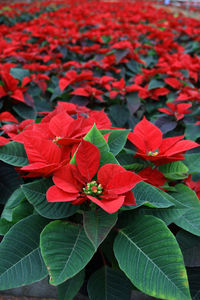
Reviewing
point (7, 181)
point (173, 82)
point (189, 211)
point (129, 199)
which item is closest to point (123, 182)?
point (129, 199)

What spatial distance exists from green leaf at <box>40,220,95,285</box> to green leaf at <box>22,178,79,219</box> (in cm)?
2

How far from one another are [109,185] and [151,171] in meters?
0.22

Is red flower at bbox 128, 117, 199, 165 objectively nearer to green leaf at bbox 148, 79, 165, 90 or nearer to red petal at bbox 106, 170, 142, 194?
red petal at bbox 106, 170, 142, 194

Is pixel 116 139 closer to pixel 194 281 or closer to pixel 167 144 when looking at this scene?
pixel 167 144

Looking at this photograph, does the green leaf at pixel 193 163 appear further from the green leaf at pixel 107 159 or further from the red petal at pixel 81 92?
the red petal at pixel 81 92

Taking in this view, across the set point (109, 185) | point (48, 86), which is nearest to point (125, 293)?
point (109, 185)

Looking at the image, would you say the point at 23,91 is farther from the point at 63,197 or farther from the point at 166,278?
the point at 166,278

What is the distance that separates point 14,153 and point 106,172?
298 millimetres

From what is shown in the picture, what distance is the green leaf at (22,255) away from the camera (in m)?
0.67

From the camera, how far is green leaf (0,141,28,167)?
2.76ft

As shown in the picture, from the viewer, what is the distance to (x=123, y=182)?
27.0 inches

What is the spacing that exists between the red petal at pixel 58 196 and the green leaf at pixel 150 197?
0.17m

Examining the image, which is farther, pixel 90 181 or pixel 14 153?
pixel 14 153

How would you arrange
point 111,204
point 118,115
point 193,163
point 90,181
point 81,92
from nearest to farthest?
point 111,204, point 90,181, point 193,163, point 81,92, point 118,115
